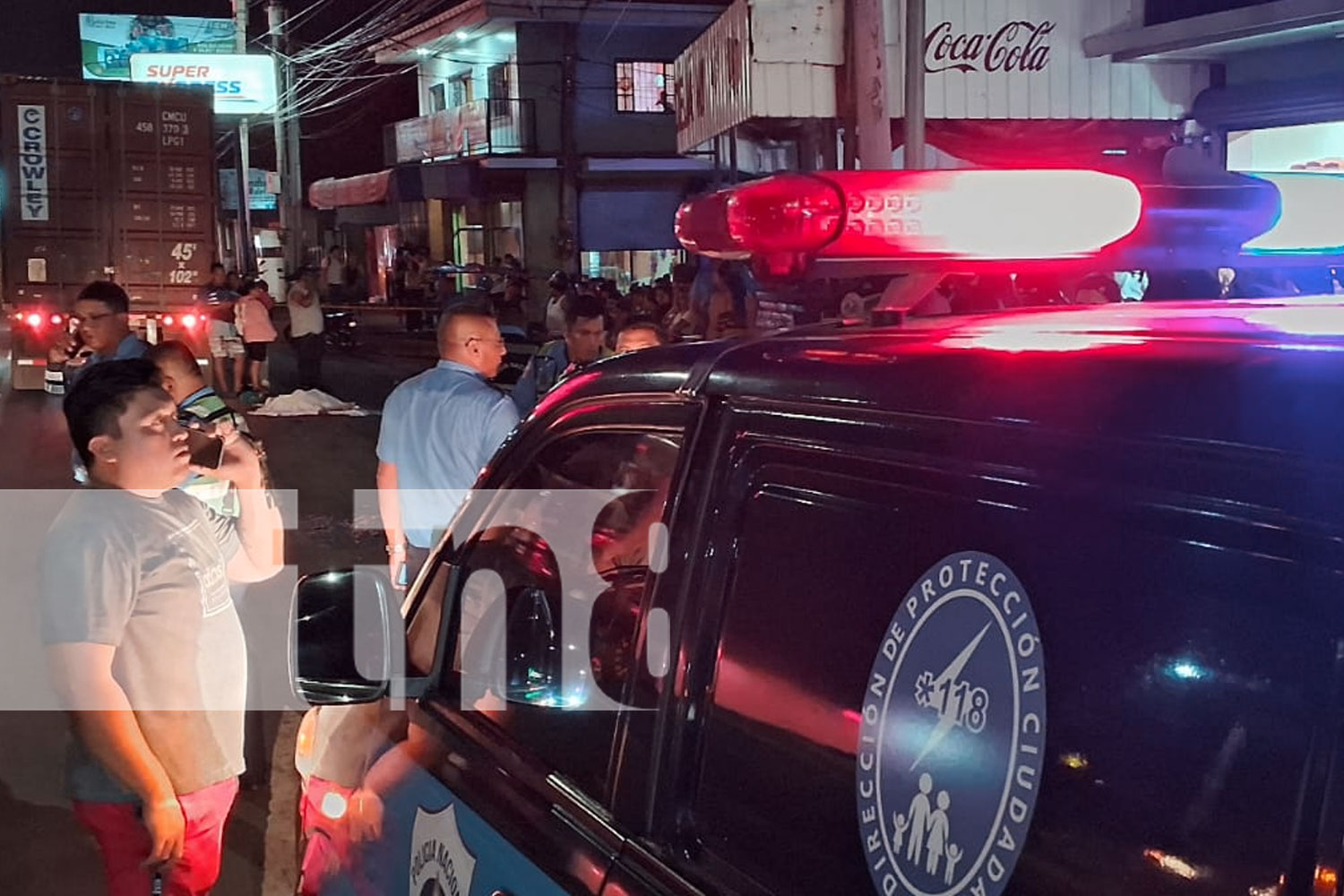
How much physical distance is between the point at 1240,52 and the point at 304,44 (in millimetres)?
28124

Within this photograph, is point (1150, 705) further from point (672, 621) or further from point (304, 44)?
point (304, 44)

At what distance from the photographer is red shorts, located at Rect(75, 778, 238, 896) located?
3.18m

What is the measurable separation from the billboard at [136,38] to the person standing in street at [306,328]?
107 ft

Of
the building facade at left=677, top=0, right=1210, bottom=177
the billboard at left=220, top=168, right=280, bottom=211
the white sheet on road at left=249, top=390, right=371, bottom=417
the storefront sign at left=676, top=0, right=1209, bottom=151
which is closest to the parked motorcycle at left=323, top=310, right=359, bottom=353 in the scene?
the white sheet on road at left=249, top=390, right=371, bottom=417

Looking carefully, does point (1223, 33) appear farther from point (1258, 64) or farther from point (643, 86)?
point (643, 86)

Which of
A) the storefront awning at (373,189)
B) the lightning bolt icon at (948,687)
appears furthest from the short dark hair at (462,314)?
the storefront awning at (373,189)

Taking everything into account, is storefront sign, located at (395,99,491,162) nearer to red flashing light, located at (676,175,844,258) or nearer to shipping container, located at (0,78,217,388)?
shipping container, located at (0,78,217,388)

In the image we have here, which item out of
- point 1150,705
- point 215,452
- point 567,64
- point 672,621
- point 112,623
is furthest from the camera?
point 567,64

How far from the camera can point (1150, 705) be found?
3.99 ft

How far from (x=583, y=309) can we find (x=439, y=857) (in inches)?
183

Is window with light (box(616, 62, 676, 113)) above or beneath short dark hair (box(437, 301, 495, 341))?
above

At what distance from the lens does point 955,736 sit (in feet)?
4.56

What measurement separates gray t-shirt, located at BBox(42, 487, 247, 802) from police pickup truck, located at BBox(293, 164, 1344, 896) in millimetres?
835

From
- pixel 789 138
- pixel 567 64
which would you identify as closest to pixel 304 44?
pixel 567 64
